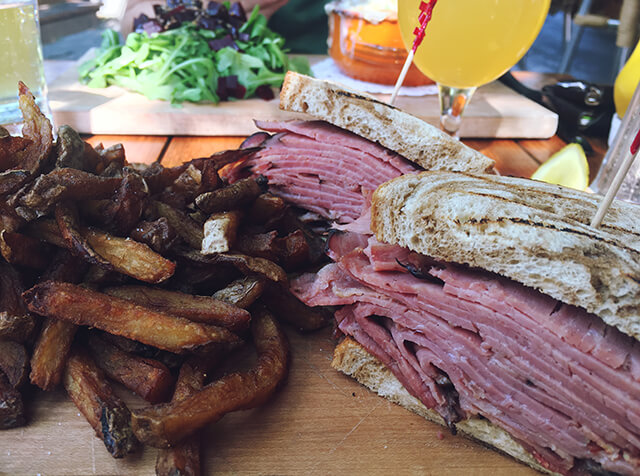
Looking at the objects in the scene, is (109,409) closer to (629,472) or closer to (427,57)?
(629,472)

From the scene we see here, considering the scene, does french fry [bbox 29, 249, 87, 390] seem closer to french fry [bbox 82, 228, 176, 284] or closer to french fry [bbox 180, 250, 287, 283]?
french fry [bbox 82, 228, 176, 284]

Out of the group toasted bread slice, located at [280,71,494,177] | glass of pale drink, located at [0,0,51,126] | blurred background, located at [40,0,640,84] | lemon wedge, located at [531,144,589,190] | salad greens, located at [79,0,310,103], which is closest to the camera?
toasted bread slice, located at [280,71,494,177]

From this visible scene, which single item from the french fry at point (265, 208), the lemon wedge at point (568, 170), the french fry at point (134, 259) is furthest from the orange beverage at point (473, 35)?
the french fry at point (134, 259)

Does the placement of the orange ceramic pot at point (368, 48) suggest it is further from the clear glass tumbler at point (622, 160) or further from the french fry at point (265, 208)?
the french fry at point (265, 208)

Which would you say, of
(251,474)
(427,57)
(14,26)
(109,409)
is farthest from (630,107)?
(14,26)

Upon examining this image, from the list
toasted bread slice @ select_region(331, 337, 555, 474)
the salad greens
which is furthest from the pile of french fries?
the salad greens
